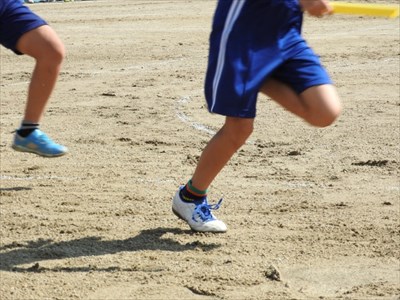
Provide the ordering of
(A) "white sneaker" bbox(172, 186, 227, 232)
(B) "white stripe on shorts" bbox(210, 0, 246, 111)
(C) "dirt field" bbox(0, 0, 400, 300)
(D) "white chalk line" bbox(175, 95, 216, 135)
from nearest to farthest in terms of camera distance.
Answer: (C) "dirt field" bbox(0, 0, 400, 300), (B) "white stripe on shorts" bbox(210, 0, 246, 111), (A) "white sneaker" bbox(172, 186, 227, 232), (D) "white chalk line" bbox(175, 95, 216, 135)

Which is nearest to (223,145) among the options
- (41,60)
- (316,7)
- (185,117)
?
(316,7)

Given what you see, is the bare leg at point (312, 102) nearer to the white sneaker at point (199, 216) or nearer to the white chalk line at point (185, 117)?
the white sneaker at point (199, 216)

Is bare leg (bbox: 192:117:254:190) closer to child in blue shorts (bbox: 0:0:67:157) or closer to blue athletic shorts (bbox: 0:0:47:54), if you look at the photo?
Result: child in blue shorts (bbox: 0:0:67:157)

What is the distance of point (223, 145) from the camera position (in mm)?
5543

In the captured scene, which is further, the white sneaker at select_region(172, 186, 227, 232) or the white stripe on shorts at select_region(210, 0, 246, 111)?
the white sneaker at select_region(172, 186, 227, 232)

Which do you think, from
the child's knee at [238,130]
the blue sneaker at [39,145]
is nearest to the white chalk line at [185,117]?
the child's knee at [238,130]

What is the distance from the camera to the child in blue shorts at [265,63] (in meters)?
5.13

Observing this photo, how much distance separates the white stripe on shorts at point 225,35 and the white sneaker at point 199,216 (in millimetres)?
825

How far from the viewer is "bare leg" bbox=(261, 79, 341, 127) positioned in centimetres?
520

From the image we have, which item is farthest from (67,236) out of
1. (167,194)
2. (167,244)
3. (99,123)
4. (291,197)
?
(99,123)

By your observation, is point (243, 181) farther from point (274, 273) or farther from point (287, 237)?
point (274, 273)

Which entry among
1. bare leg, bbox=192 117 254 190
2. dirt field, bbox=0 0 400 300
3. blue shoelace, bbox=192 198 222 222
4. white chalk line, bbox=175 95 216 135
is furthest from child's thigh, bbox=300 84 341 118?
white chalk line, bbox=175 95 216 135

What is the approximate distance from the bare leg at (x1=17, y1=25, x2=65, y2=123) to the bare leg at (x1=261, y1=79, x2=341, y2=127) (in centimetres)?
130

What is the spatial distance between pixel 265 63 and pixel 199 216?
3.77 ft
